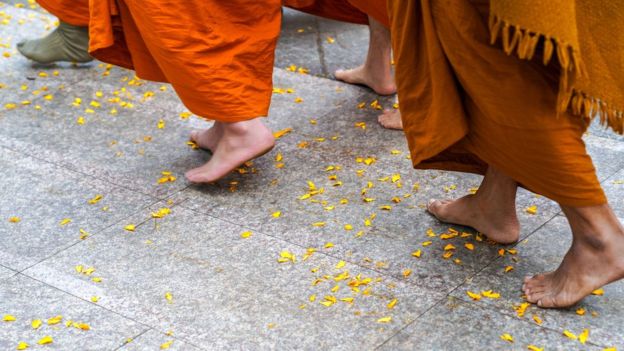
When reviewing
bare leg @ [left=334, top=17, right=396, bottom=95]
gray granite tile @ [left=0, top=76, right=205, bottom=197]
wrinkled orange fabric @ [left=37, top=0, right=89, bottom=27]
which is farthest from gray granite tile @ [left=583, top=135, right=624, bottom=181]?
wrinkled orange fabric @ [left=37, top=0, right=89, bottom=27]

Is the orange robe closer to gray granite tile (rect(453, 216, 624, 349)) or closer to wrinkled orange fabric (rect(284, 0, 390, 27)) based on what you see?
wrinkled orange fabric (rect(284, 0, 390, 27))

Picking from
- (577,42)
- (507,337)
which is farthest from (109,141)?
(577,42)

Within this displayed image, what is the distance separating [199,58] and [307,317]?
47.0 inches

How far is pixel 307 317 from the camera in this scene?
3.23m

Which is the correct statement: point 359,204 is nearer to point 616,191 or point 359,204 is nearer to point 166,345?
point 616,191

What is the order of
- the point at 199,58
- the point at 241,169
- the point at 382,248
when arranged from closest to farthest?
the point at 382,248 → the point at 199,58 → the point at 241,169

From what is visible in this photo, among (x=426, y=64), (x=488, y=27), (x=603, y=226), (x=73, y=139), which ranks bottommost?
(x=73, y=139)

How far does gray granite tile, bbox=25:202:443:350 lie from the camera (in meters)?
3.16

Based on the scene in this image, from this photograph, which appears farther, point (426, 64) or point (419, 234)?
point (419, 234)

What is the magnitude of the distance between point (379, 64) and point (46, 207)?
1.79 metres

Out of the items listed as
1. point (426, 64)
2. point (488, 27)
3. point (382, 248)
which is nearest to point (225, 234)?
point (382, 248)

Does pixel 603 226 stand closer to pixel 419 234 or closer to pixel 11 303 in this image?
pixel 419 234

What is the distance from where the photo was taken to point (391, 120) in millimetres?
4629

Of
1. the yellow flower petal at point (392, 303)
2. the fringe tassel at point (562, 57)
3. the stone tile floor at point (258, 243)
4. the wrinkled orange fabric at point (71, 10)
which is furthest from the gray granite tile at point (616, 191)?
the wrinkled orange fabric at point (71, 10)
